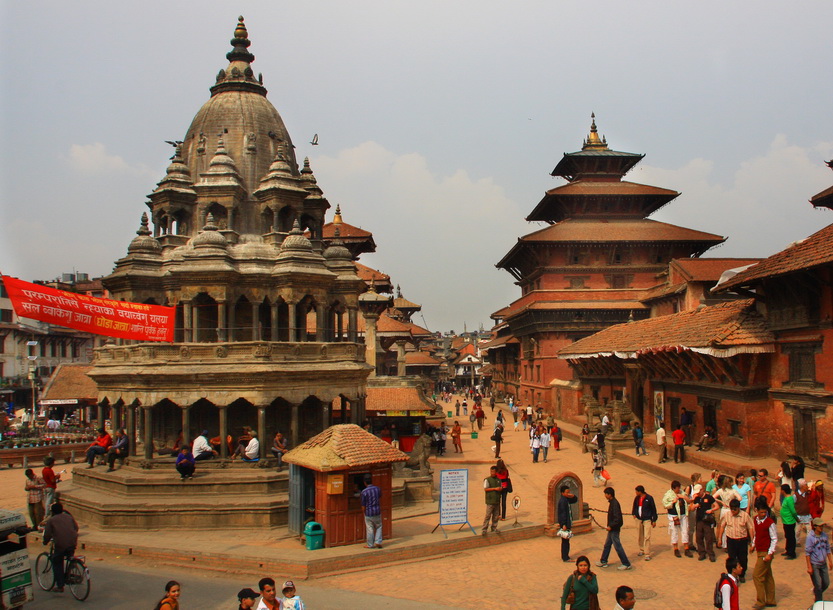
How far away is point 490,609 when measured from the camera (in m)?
11.5

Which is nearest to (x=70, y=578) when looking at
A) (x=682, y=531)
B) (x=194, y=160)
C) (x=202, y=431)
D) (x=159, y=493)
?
(x=159, y=493)

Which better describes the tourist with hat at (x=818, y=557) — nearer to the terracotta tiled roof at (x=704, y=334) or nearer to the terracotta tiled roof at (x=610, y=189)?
the terracotta tiled roof at (x=704, y=334)

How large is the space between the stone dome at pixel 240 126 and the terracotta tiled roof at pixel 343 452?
13111 millimetres

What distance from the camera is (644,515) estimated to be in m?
13.4

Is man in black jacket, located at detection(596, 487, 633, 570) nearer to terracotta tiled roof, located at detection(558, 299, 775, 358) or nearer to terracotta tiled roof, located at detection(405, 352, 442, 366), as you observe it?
terracotta tiled roof, located at detection(558, 299, 775, 358)

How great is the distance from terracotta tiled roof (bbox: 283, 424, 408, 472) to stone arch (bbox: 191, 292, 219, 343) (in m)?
8.82

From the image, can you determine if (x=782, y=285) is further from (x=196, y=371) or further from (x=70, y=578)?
(x=70, y=578)

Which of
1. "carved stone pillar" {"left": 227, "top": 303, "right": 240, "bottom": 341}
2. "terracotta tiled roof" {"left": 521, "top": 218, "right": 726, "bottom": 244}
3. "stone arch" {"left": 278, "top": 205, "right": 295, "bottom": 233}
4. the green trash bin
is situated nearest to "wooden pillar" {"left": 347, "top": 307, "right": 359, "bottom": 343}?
"stone arch" {"left": 278, "top": 205, "right": 295, "bottom": 233}

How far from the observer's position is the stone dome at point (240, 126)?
25891mm

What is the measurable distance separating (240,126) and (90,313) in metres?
11.3

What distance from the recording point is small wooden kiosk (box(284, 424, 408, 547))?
14656 mm

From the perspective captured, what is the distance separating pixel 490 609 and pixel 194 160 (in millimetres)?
20662

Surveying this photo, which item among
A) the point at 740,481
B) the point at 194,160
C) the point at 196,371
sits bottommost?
the point at 740,481

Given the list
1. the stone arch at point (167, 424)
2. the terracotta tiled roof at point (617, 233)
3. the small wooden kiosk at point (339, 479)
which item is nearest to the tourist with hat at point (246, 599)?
the small wooden kiosk at point (339, 479)
